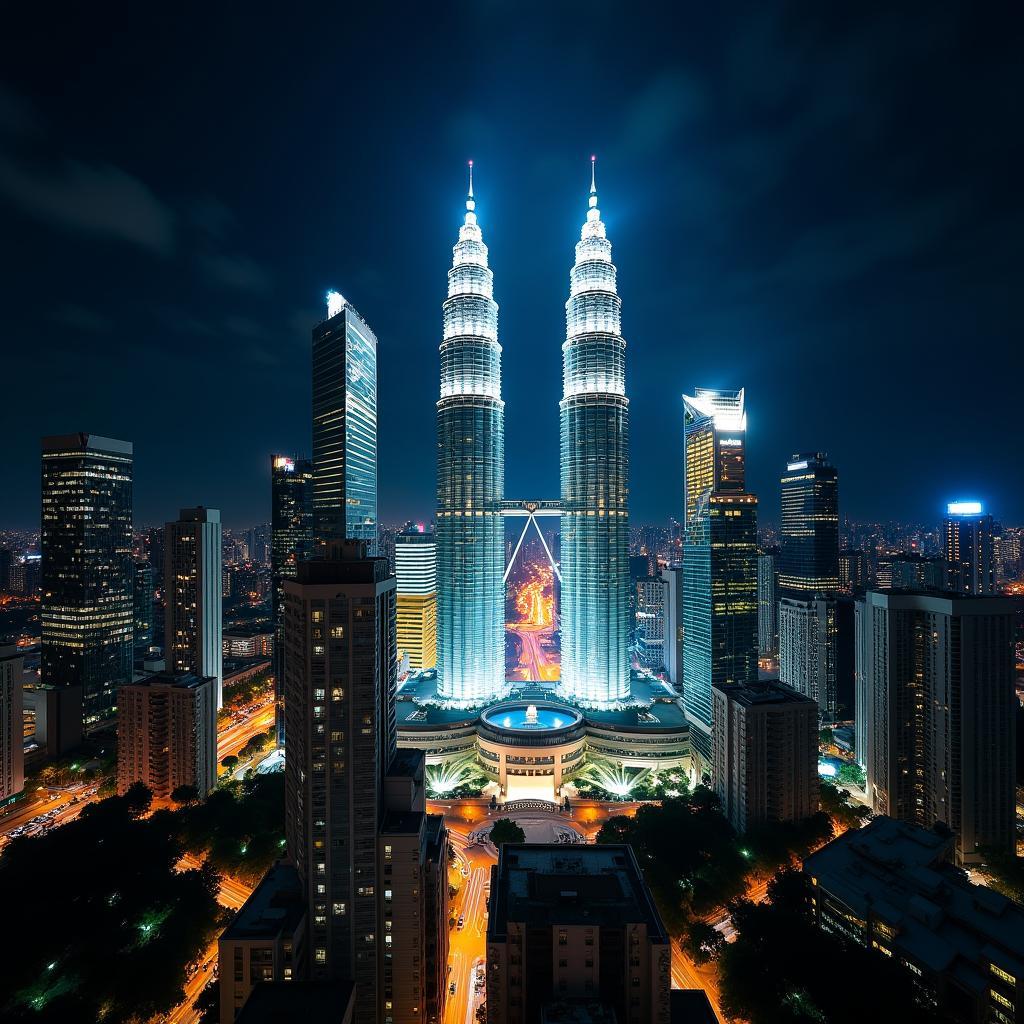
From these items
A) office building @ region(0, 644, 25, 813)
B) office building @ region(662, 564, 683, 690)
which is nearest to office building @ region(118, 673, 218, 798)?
office building @ region(0, 644, 25, 813)

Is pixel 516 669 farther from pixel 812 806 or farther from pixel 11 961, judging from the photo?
pixel 11 961

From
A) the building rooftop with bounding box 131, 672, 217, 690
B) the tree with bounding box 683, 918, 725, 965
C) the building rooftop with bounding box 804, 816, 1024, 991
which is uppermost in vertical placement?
the building rooftop with bounding box 131, 672, 217, 690

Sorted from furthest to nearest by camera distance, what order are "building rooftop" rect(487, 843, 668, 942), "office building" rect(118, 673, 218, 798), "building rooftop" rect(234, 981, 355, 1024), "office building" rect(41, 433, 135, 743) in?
"office building" rect(41, 433, 135, 743) < "office building" rect(118, 673, 218, 798) < "building rooftop" rect(487, 843, 668, 942) < "building rooftop" rect(234, 981, 355, 1024)

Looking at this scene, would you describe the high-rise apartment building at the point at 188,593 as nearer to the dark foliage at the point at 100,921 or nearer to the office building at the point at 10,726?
the office building at the point at 10,726

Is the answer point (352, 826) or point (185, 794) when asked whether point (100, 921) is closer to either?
point (185, 794)

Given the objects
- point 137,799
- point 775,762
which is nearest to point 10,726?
point 137,799

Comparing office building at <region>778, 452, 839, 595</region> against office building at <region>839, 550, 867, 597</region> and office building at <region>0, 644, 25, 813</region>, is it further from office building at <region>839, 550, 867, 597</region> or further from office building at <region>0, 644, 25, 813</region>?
office building at <region>0, 644, 25, 813</region>
